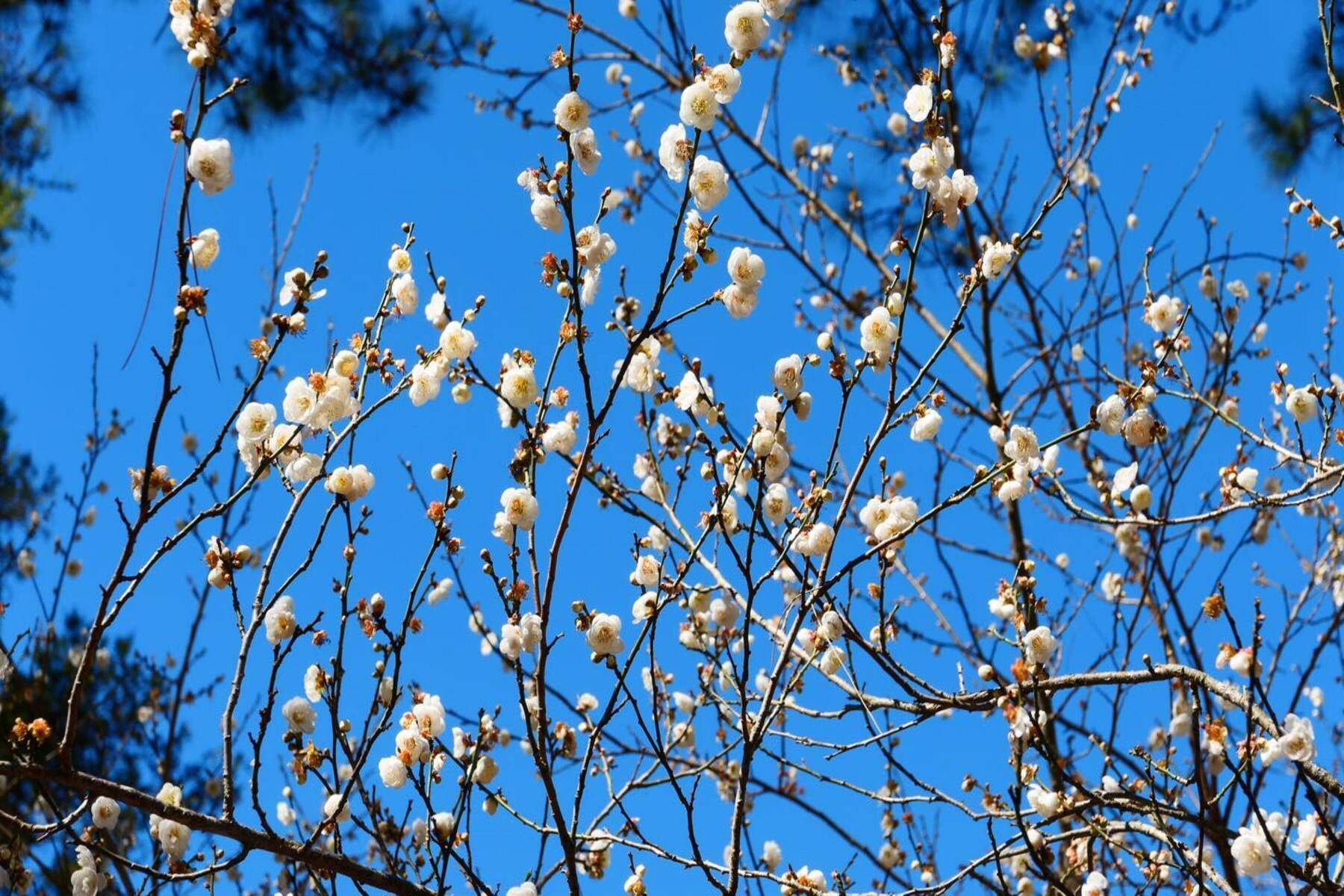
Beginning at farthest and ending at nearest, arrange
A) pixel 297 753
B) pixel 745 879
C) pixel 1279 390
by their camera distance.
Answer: pixel 1279 390 < pixel 745 879 < pixel 297 753

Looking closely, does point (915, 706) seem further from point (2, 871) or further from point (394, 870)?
point (2, 871)

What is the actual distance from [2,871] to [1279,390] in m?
3.37

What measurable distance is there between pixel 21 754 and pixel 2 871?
1.24 m

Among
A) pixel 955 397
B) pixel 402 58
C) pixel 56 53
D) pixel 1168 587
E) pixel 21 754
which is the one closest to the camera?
pixel 21 754

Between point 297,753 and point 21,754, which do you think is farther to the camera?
point 297,753

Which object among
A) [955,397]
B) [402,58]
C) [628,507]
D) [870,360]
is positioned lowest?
[870,360]

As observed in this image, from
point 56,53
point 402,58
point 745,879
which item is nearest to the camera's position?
point 745,879

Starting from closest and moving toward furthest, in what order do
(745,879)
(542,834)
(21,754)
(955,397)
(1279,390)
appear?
1. (21,754)
2. (542,834)
3. (745,879)
4. (1279,390)
5. (955,397)

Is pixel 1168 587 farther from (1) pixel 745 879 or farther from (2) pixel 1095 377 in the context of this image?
(1) pixel 745 879

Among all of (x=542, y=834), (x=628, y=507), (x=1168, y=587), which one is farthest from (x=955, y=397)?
(x=542, y=834)

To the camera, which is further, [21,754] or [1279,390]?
[1279,390]

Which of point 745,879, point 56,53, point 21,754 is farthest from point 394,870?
point 56,53

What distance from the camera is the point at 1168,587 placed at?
148 inches

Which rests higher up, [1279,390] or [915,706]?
[1279,390]
